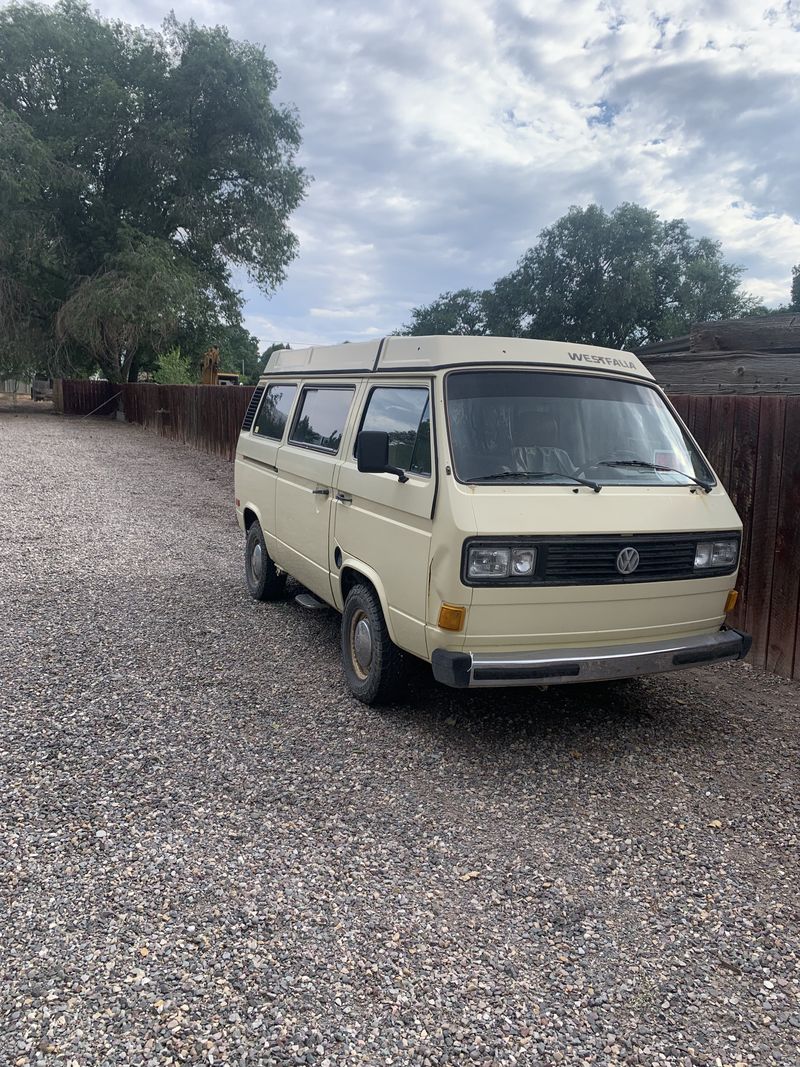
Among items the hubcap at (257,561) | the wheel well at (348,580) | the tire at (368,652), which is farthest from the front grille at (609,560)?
the hubcap at (257,561)

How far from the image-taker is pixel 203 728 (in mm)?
4387

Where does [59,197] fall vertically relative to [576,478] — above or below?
above

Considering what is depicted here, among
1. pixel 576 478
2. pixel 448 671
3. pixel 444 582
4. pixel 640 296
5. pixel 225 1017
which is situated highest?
pixel 640 296

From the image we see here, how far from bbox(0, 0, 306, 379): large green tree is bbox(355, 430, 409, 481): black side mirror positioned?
95.8ft

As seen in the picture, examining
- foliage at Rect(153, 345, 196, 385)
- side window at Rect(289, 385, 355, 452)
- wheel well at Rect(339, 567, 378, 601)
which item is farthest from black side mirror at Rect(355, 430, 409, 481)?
foliage at Rect(153, 345, 196, 385)

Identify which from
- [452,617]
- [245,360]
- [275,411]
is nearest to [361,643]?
[452,617]

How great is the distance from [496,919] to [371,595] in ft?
6.92

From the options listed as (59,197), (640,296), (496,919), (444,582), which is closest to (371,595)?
(444,582)

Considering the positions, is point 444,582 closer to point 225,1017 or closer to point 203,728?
point 203,728

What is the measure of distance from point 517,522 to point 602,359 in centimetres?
162

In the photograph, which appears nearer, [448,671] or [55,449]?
[448,671]

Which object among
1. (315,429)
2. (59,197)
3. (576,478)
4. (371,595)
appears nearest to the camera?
(576,478)

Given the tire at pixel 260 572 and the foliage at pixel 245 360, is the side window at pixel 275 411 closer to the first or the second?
the tire at pixel 260 572

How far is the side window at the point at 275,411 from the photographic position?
6.55 metres
